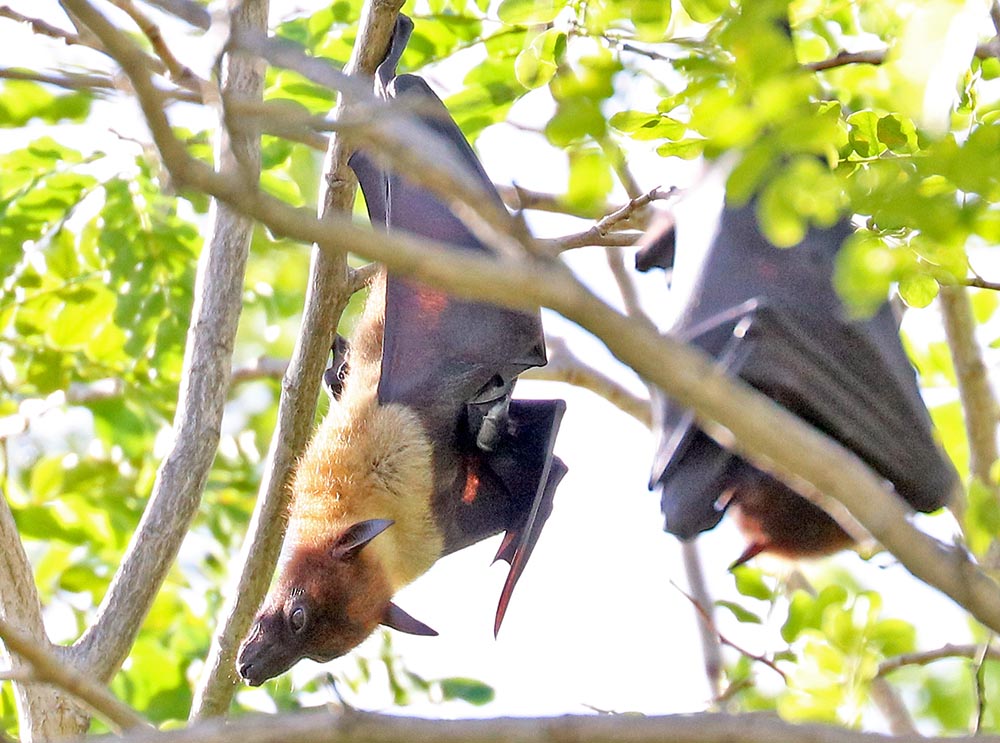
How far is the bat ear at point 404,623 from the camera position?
586 centimetres

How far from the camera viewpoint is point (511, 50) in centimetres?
526

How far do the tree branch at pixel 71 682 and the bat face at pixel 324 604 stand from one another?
2.71 m

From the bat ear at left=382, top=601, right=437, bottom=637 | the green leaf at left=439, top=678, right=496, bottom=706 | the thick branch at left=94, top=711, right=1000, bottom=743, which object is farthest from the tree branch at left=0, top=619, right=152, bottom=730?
the green leaf at left=439, top=678, right=496, bottom=706

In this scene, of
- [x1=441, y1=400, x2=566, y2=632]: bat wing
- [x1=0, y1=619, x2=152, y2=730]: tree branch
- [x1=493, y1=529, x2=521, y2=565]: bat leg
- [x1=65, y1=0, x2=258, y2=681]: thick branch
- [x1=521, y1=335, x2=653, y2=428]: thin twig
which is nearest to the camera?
[x1=0, y1=619, x2=152, y2=730]: tree branch

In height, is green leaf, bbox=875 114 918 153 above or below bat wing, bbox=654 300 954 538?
above

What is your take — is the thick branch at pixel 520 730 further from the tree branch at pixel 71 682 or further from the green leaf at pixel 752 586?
the green leaf at pixel 752 586

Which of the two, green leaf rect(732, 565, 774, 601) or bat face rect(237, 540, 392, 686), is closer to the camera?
green leaf rect(732, 565, 774, 601)

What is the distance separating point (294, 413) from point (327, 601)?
135 cm

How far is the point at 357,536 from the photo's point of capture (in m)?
5.48

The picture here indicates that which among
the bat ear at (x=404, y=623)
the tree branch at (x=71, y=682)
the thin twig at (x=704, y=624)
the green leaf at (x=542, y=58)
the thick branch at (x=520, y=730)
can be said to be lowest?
the thin twig at (x=704, y=624)

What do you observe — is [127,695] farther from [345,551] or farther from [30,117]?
[30,117]

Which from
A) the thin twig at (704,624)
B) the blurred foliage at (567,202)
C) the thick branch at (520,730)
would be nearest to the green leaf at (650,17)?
the blurred foliage at (567,202)

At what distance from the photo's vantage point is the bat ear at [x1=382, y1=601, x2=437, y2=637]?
19.2 ft

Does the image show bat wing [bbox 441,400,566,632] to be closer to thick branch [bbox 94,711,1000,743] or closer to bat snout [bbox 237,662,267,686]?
bat snout [bbox 237,662,267,686]
